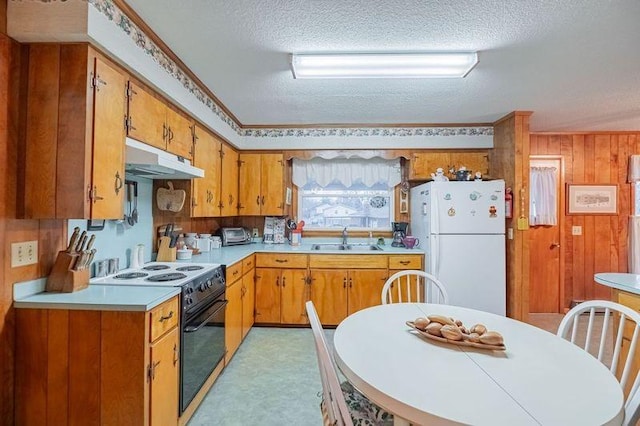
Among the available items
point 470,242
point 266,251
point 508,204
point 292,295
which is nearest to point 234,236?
point 266,251

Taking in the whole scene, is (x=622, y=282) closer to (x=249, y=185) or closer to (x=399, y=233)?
(x=399, y=233)

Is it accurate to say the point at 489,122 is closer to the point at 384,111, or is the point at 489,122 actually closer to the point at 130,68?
the point at 384,111

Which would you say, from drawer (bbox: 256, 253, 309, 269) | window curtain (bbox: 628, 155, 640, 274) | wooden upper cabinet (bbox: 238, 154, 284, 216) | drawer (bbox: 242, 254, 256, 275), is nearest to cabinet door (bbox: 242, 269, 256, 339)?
drawer (bbox: 242, 254, 256, 275)

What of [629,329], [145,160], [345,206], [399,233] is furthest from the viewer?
[345,206]

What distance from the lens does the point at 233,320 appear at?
2793 millimetres

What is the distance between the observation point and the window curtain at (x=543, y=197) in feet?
13.4

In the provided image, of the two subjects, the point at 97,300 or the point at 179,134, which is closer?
the point at 97,300

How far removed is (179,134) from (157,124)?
326mm

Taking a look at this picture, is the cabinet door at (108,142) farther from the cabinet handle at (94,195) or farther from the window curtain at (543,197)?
the window curtain at (543,197)

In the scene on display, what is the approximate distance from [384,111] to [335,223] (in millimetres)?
1615

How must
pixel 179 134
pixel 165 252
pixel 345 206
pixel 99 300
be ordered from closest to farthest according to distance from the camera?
pixel 99 300 < pixel 179 134 < pixel 165 252 < pixel 345 206

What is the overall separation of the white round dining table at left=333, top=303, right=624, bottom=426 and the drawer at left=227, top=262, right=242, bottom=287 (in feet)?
4.59

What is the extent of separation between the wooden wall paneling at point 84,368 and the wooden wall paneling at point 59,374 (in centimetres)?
2

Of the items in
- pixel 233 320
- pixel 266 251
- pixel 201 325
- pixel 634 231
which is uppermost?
pixel 634 231
